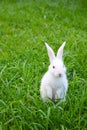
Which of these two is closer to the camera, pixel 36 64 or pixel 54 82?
pixel 54 82

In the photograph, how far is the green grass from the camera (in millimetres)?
4145

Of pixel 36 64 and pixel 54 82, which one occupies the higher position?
pixel 36 64

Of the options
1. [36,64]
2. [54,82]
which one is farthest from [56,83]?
[36,64]

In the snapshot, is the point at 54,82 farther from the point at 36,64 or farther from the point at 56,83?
the point at 36,64

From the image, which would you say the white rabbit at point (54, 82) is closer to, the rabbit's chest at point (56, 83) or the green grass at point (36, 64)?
the rabbit's chest at point (56, 83)

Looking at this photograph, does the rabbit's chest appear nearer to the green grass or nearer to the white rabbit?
the white rabbit

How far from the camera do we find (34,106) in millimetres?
4371

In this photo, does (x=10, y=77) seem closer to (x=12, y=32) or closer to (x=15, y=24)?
(x=12, y=32)

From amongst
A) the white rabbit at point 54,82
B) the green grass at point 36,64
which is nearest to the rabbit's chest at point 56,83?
the white rabbit at point 54,82

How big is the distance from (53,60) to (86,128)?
84 centimetres

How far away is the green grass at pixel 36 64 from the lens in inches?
163

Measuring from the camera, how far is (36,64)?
226 inches

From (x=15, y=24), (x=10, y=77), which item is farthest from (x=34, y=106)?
(x=15, y=24)

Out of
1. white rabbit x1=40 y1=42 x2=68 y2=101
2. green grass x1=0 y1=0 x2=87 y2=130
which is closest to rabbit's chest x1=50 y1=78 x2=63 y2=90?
white rabbit x1=40 y1=42 x2=68 y2=101
